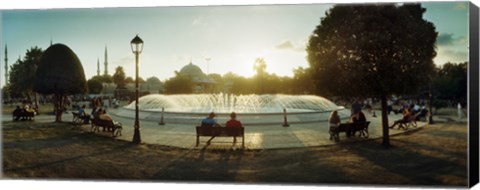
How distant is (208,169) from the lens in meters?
8.73

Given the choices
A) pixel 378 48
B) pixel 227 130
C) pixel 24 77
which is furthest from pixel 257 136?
pixel 24 77

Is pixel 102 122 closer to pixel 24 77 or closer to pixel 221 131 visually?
pixel 221 131

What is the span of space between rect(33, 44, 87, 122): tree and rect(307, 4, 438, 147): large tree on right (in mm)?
10976

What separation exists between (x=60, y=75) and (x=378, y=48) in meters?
13.1

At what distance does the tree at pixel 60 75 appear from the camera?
15.6 m

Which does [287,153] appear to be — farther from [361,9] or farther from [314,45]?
[361,9]

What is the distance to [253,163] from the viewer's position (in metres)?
8.88

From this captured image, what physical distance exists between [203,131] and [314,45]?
12.1 ft

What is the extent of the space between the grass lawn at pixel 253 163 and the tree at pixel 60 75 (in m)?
5.70

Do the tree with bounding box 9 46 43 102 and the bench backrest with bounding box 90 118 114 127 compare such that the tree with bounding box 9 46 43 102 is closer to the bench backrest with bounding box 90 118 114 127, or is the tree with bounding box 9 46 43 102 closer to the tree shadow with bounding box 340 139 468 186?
the bench backrest with bounding box 90 118 114 127

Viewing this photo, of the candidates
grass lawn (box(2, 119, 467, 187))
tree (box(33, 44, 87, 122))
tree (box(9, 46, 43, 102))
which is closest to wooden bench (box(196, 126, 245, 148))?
grass lawn (box(2, 119, 467, 187))

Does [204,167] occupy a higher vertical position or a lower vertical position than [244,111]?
lower

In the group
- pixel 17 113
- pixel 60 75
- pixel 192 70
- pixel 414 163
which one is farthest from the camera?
pixel 192 70


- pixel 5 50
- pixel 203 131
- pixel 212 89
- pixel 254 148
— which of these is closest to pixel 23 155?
pixel 5 50
